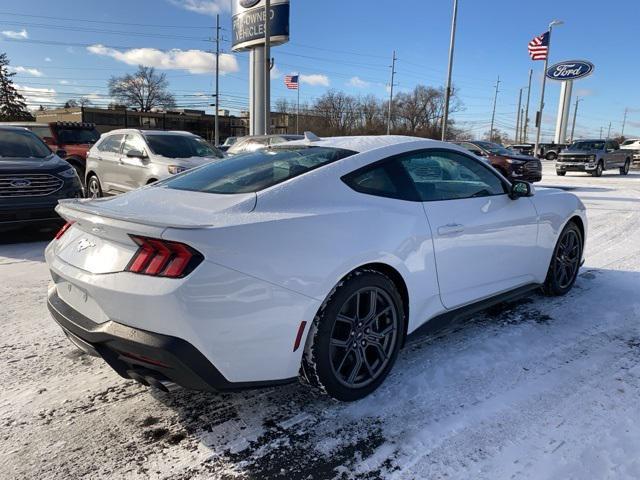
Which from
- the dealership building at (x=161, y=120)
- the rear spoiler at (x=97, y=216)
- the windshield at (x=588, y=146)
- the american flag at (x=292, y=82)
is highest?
the american flag at (x=292, y=82)

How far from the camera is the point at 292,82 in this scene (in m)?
40.3

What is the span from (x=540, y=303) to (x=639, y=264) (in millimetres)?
2347

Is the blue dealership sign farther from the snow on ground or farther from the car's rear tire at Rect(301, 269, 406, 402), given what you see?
the car's rear tire at Rect(301, 269, 406, 402)

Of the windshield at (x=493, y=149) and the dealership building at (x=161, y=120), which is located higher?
the dealership building at (x=161, y=120)

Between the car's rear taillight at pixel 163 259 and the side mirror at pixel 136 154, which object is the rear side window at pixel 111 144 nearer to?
the side mirror at pixel 136 154

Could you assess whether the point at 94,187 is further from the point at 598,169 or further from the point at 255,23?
the point at 255,23

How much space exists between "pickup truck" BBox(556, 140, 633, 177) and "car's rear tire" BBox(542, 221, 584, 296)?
19.8 m

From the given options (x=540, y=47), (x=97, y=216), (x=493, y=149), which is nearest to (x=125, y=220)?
(x=97, y=216)

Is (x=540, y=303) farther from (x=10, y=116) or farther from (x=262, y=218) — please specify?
(x=10, y=116)

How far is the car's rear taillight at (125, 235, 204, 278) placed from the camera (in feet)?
7.00

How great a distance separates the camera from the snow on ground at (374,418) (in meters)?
2.22

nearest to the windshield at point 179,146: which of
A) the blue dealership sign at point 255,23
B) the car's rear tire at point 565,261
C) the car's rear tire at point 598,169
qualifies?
the car's rear tire at point 565,261

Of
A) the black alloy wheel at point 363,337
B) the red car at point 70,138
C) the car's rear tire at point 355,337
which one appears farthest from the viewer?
the red car at point 70,138

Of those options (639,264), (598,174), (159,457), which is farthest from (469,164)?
(598,174)
